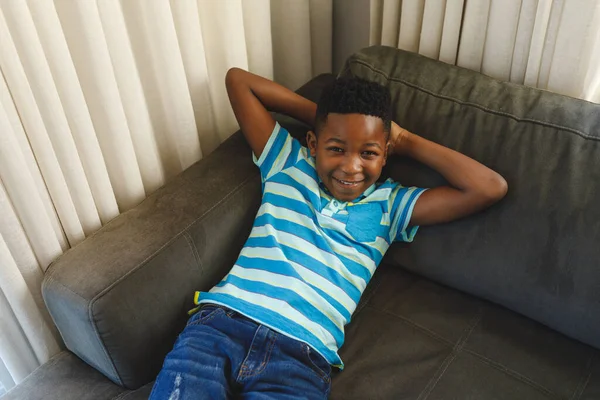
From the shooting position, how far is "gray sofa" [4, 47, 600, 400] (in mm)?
1234

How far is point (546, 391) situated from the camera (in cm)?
123

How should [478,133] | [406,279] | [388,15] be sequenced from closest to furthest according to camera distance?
[478,133], [406,279], [388,15]

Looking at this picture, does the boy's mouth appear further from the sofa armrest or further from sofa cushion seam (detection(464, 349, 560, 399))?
sofa cushion seam (detection(464, 349, 560, 399))

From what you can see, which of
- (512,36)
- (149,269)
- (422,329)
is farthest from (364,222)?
(512,36)

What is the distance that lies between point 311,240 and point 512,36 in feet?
2.36

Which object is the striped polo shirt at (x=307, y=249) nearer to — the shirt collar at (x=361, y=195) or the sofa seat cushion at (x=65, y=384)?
the shirt collar at (x=361, y=195)

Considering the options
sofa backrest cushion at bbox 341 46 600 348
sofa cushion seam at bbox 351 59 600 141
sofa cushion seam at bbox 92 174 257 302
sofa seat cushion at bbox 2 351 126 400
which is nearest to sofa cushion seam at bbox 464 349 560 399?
sofa backrest cushion at bbox 341 46 600 348

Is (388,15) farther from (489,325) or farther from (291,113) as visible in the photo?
(489,325)

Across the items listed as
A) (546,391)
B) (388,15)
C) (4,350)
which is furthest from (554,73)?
(4,350)

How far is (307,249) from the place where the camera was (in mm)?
1359

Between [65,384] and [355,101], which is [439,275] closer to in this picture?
[355,101]

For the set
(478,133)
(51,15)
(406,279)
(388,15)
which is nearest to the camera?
(51,15)

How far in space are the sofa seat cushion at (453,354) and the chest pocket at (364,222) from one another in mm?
188

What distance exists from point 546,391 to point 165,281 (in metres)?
0.83
